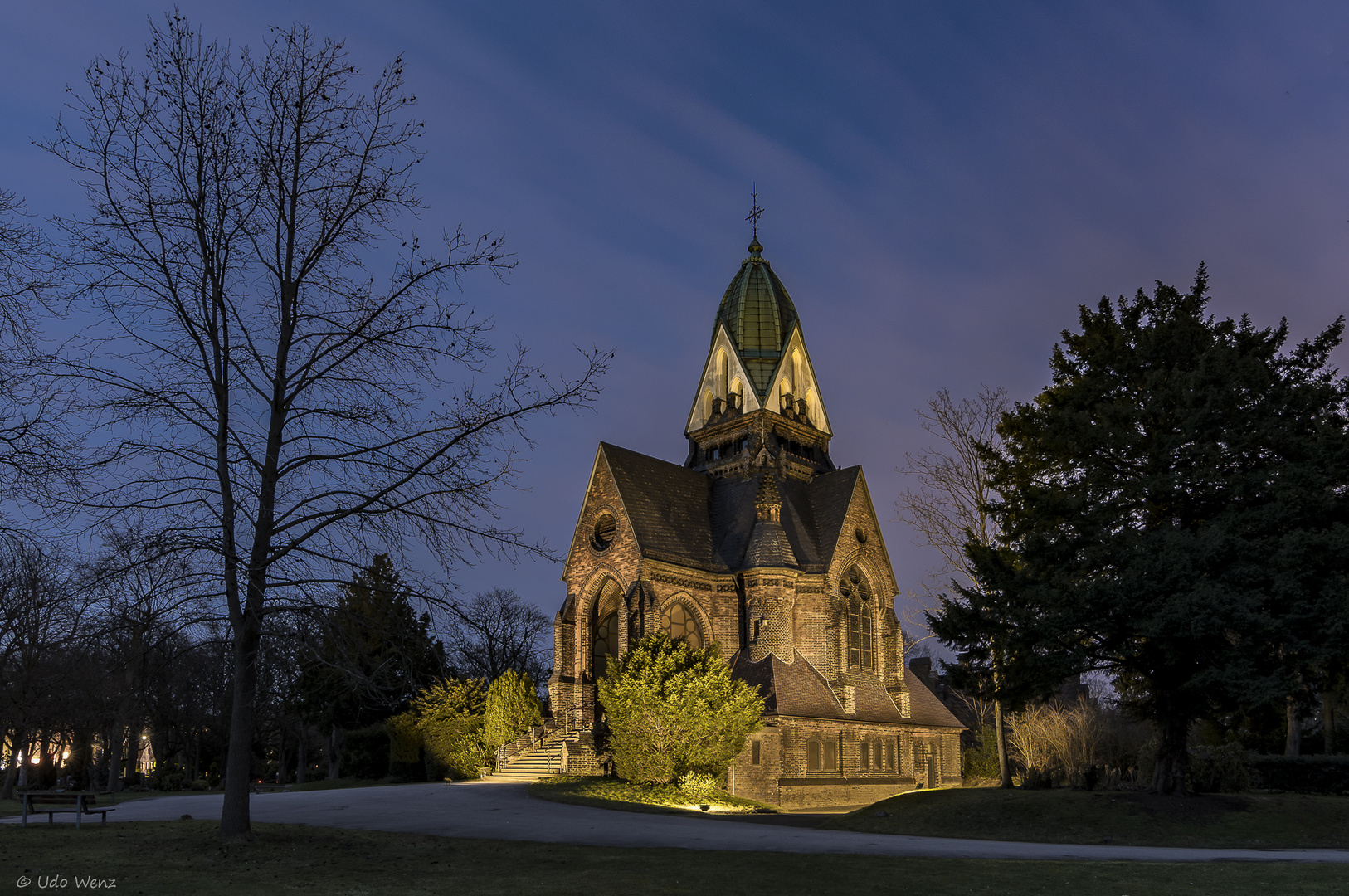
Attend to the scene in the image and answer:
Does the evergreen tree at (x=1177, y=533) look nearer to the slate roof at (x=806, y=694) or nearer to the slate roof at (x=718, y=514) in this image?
the slate roof at (x=806, y=694)

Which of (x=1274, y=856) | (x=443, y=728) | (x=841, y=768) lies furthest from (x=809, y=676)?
(x=1274, y=856)

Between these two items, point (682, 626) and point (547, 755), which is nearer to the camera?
point (547, 755)

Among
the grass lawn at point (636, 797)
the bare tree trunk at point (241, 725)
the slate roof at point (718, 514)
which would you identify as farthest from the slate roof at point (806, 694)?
the bare tree trunk at point (241, 725)

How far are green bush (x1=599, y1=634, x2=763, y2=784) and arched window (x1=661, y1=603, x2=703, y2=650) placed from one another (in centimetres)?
679

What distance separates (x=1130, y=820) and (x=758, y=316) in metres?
30.5

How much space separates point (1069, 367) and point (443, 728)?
80.4 ft

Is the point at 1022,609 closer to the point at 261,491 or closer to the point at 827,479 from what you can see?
the point at 261,491

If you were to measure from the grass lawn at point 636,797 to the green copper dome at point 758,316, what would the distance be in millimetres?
20678

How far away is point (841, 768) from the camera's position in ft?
109

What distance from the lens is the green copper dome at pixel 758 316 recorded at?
44.6m

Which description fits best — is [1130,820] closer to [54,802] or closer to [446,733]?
[54,802]

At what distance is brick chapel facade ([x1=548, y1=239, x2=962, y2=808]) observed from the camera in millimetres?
32875

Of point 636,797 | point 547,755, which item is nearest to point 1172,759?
point 636,797

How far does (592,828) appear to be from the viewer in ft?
60.2
